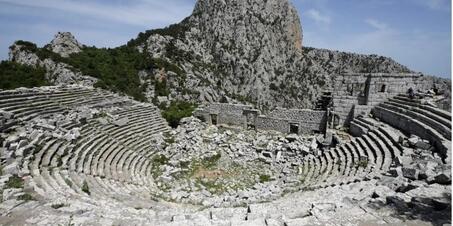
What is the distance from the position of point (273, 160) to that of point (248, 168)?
1534 mm

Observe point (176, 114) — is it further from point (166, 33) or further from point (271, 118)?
point (166, 33)

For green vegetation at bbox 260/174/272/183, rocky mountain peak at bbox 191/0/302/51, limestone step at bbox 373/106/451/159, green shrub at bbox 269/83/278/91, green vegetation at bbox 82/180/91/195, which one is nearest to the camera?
green vegetation at bbox 82/180/91/195

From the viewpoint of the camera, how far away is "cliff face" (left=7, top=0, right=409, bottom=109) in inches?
1676

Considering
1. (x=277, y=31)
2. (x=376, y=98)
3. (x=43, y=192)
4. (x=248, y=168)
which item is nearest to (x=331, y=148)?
(x=248, y=168)

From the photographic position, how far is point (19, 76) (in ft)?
89.2

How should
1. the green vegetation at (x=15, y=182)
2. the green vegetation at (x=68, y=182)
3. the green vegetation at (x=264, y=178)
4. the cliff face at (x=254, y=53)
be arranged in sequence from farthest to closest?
the cliff face at (x=254, y=53) < the green vegetation at (x=264, y=178) < the green vegetation at (x=68, y=182) < the green vegetation at (x=15, y=182)

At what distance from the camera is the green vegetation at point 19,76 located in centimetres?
2561

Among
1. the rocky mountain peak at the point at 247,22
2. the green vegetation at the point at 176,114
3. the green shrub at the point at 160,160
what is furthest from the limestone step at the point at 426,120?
the rocky mountain peak at the point at 247,22

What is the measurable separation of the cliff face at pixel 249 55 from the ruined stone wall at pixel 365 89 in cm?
1803

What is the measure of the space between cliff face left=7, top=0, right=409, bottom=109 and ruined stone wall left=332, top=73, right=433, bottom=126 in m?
18.0

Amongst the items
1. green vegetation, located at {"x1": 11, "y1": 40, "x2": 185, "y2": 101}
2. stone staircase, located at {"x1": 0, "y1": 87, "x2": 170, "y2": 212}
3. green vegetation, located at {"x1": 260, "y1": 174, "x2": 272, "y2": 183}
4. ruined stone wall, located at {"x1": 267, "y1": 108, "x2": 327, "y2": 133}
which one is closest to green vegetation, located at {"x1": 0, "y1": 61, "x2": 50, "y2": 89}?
green vegetation, located at {"x1": 11, "y1": 40, "x2": 185, "y2": 101}

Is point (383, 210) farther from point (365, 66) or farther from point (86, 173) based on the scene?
point (365, 66)

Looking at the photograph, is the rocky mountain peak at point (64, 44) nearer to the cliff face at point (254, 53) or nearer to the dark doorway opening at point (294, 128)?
the cliff face at point (254, 53)

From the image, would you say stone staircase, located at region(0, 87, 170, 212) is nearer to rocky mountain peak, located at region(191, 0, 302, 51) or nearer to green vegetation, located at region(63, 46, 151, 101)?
→ green vegetation, located at region(63, 46, 151, 101)
